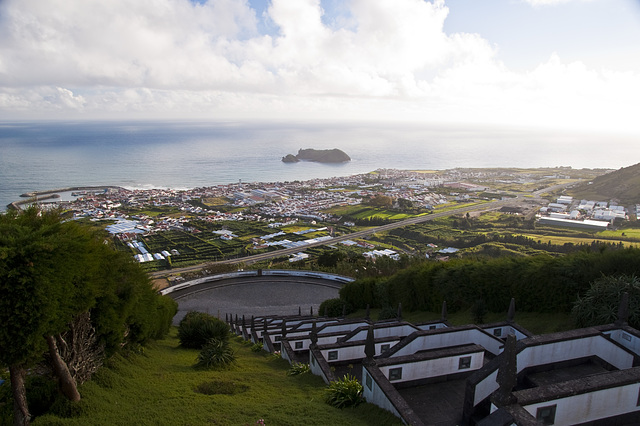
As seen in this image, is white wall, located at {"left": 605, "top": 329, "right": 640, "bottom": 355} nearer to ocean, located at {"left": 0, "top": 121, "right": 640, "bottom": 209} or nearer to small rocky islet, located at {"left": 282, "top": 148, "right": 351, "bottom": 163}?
ocean, located at {"left": 0, "top": 121, "right": 640, "bottom": 209}

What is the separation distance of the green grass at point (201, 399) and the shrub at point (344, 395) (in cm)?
15

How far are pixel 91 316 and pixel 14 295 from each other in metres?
1.75

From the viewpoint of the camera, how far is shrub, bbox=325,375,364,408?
18.2 ft

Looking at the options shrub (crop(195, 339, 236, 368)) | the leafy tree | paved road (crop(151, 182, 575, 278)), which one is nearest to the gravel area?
paved road (crop(151, 182, 575, 278))

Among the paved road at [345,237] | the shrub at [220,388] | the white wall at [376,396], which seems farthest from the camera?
the paved road at [345,237]

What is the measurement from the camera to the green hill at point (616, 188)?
4353 cm

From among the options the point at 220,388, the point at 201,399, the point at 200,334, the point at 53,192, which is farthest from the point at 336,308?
the point at 53,192

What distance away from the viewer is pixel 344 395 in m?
5.62

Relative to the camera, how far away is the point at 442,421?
16.3 ft

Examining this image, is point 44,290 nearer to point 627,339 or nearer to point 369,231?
point 627,339

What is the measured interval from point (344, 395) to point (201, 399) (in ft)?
7.24

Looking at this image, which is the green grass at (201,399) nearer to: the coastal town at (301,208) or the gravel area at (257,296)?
the gravel area at (257,296)

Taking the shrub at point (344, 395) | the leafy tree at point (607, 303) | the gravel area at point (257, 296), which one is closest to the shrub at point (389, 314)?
the leafy tree at point (607, 303)

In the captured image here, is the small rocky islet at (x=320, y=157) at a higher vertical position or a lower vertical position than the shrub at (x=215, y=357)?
higher
